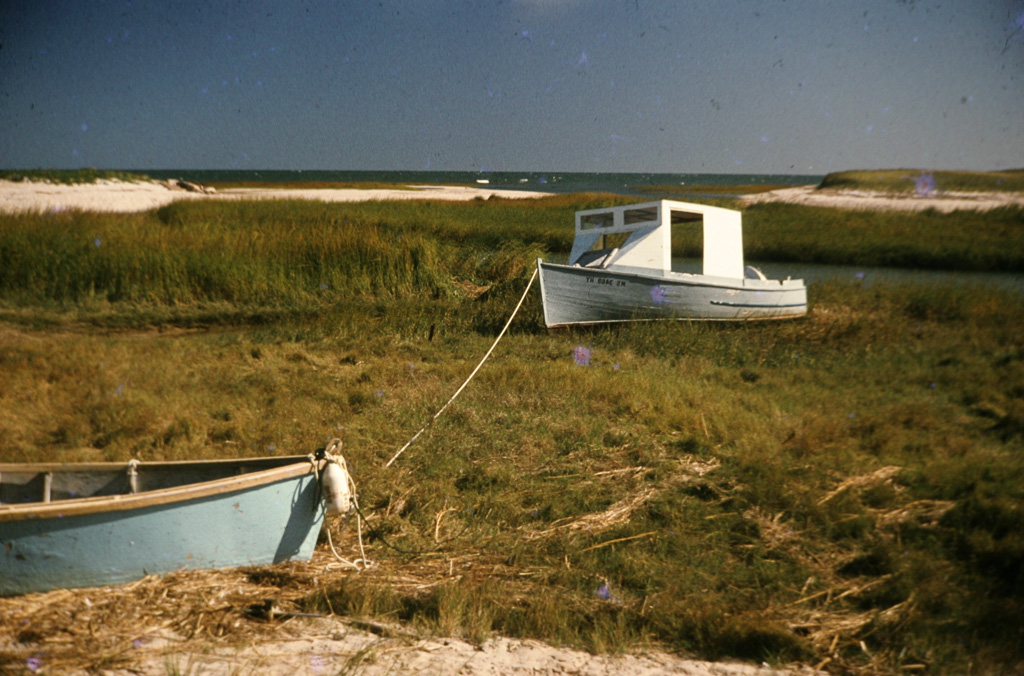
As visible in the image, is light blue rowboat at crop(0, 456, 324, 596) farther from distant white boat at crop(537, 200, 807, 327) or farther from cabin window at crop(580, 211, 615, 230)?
cabin window at crop(580, 211, 615, 230)

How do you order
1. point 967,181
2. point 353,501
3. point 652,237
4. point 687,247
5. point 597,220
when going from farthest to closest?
1. point 687,247
2. point 597,220
3. point 652,237
4. point 967,181
5. point 353,501

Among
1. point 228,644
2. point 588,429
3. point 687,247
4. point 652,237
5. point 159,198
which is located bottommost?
point 228,644

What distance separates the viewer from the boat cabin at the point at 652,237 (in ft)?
36.3

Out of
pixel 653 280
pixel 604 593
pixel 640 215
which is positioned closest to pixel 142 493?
pixel 604 593

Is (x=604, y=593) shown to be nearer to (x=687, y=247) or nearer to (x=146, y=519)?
(x=146, y=519)

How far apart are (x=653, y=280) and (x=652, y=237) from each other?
93 cm

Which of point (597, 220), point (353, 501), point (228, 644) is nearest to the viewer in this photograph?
point (228, 644)

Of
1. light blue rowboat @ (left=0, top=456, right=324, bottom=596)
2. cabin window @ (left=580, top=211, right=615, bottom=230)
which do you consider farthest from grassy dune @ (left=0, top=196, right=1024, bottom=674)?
cabin window @ (left=580, top=211, right=615, bottom=230)

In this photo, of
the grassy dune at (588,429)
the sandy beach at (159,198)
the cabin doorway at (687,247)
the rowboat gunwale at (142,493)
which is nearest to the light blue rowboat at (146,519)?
the rowboat gunwale at (142,493)

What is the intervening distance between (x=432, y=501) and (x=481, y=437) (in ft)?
3.96

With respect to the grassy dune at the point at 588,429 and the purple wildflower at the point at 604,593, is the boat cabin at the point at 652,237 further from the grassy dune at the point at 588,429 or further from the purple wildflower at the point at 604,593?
the purple wildflower at the point at 604,593

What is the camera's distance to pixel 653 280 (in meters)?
10.6

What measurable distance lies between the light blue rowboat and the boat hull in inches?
260

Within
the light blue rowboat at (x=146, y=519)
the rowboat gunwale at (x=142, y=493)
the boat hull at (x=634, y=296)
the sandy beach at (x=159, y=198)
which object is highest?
the sandy beach at (x=159, y=198)
